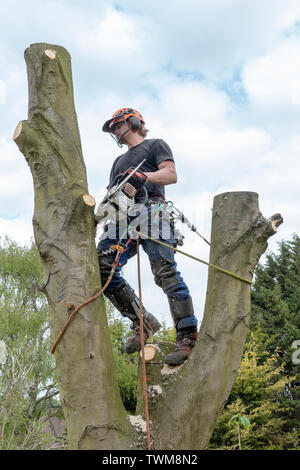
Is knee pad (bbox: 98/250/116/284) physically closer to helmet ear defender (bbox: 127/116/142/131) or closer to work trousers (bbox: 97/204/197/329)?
work trousers (bbox: 97/204/197/329)

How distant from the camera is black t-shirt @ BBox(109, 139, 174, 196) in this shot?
141 inches

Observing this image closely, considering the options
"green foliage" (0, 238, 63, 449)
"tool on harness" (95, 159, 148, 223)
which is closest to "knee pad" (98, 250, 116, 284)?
"tool on harness" (95, 159, 148, 223)

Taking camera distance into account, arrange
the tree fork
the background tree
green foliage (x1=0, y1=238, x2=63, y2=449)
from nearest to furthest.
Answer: the tree fork < green foliage (x1=0, y1=238, x2=63, y2=449) < the background tree

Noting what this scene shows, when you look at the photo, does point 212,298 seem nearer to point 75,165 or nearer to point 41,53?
point 75,165

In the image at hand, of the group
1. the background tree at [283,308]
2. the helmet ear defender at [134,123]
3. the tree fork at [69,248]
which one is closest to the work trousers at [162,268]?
the tree fork at [69,248]

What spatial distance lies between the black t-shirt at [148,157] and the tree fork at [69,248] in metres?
0.64

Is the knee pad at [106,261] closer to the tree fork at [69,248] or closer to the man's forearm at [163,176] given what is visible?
the tree fork at [69,248]

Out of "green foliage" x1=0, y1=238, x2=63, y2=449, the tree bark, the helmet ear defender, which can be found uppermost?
"green foliage" x1=0, y1=238, x2=63, y2=449

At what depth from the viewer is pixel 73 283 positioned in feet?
9.21

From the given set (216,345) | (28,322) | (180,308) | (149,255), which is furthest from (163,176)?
(28,322)

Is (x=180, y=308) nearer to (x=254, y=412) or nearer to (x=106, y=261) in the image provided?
(x=106, y=261)

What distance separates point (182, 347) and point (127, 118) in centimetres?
188

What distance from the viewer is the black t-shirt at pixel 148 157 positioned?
11.8 feet

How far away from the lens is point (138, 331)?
3.53 m
